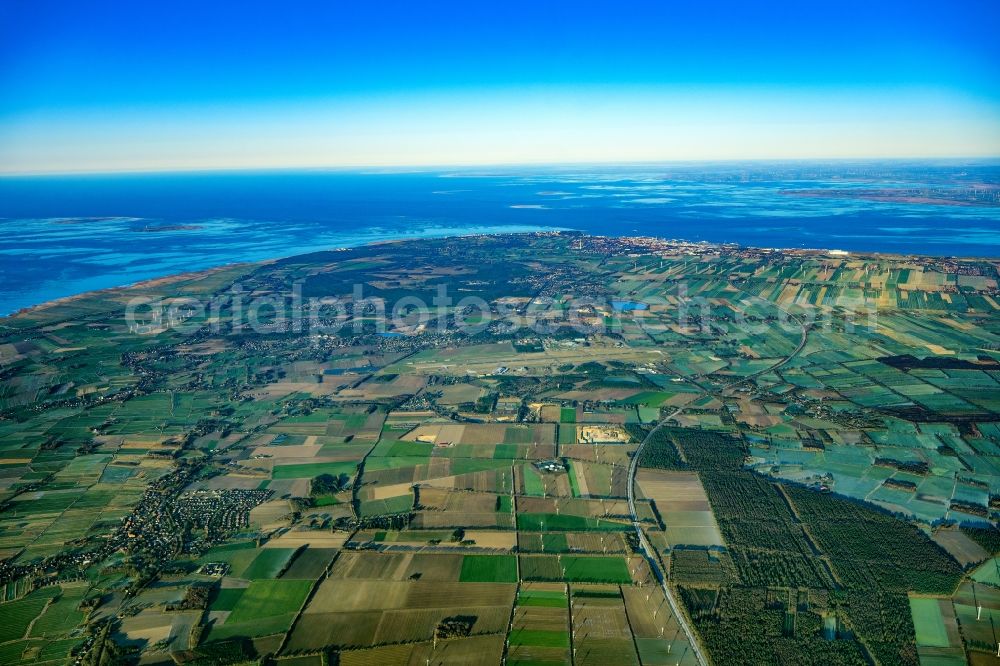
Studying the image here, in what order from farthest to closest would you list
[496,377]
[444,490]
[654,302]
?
[654,302], [496,377], [444,490]

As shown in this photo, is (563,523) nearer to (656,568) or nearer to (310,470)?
(656,568)

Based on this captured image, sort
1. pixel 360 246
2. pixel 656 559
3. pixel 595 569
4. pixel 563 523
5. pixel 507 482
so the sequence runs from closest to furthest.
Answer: pixel 595 569
pixel 656 559
pixel 563 523
pixel 507 482
pixel 360 246

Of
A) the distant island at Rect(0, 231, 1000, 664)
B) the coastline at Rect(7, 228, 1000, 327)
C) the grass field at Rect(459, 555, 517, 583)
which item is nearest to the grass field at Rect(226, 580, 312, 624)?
the distant island at Rect(0, 231, 1000, 664)

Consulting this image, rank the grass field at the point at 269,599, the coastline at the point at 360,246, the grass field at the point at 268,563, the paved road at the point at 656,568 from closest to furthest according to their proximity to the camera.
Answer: the paved road at the point at 656,568, the grass field at the point at 269,599, the grass field at the point at 268,563, the coastline at the point at 360,246

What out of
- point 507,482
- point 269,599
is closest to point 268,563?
point 269,599

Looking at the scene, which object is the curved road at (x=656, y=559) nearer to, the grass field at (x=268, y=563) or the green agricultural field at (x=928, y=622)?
the green agricultural field at (x=928, y=622)

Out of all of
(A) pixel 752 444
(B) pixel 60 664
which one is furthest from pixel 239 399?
(A) pixel 752 444

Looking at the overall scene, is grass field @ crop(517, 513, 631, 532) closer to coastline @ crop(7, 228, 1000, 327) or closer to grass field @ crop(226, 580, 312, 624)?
grass field @ crop(226, 580, 312, 624)

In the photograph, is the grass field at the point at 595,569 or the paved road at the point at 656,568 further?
the grass field at the point at 595,569

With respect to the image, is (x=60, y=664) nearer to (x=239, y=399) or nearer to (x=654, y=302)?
(x=239, y=399)

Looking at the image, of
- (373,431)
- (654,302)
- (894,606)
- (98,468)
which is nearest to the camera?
(894,606)

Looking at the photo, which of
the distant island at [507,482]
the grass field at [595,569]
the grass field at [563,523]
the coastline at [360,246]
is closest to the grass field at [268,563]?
the distant island at [507,482]
